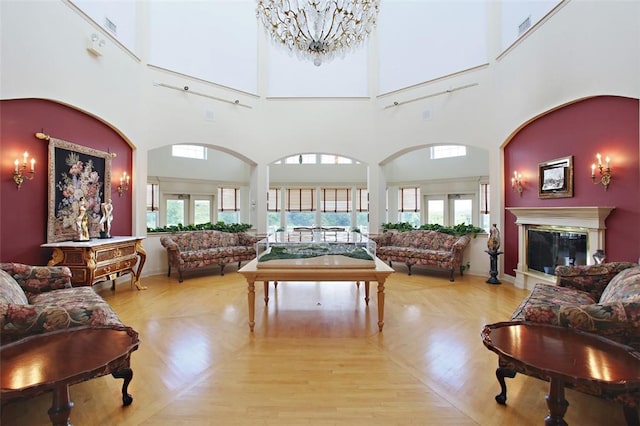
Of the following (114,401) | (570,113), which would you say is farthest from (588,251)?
(114,401)

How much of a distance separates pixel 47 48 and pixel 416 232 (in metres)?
7.16

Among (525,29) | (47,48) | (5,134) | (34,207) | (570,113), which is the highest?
(525,29)

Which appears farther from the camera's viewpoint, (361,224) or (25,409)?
(361,224)

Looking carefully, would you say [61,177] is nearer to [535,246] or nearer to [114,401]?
[114,401]

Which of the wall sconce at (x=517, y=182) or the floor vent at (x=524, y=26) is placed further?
the wall sconce at (x=517, y=182)

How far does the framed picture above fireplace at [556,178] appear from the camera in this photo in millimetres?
4586

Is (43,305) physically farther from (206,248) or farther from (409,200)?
(409,200)

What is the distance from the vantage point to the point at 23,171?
379 centimetres

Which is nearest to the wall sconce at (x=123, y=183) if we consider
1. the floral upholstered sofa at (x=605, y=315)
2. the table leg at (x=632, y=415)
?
the floral upholstered sofa at (x=605, y=315)

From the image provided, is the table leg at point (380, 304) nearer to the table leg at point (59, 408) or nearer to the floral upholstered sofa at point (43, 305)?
the floral upholstered sofa at point (43, 305)

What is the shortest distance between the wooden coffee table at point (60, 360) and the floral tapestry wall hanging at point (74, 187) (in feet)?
10.3

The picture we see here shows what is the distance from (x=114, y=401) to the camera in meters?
2.21

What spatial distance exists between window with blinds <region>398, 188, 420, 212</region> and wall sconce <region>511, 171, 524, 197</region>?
5.16 metres

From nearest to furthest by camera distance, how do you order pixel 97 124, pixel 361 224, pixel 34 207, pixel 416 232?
1. pixel 34 207
2. pixel 97 124
3. pixel 416 232
4. pixel 361 224
